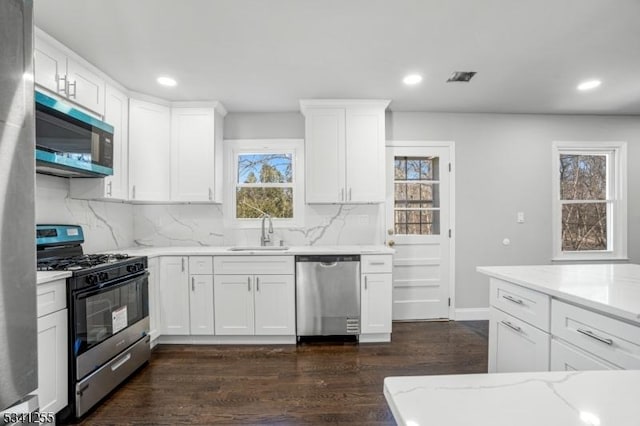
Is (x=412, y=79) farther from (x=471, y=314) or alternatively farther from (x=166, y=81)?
(x=471, y=314)

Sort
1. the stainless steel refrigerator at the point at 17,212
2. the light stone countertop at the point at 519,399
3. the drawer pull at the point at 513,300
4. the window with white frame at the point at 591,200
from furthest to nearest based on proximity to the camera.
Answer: the window with white frame at the point at 591,200 → the drawer pull at the point at 513,300 → the stainless steel refrigerator at the point at 17,212 → the light stone countertop at the point at 519,399

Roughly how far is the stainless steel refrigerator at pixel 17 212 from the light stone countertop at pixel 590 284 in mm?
1929

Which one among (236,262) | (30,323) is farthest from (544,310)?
(236,262)

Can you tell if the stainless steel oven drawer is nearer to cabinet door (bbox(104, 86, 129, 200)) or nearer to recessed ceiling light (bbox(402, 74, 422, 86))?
cabinet door (bbox(104, 86, 129, 200))

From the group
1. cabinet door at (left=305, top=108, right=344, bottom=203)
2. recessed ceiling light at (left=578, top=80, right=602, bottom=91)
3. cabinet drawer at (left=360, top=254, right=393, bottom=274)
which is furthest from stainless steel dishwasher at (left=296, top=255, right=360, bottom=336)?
recessed ceiling light at (left=578, top=80, right=602, bottom=91)

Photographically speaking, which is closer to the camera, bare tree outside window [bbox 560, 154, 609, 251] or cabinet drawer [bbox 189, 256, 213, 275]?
cabinet drawer [bbox 189, 256, 213, 275]

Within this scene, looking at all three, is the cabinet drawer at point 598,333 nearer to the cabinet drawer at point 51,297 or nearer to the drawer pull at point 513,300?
the drawer pull at point 513,300

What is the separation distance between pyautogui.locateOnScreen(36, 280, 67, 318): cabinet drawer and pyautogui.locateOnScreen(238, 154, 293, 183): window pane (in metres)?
2.04

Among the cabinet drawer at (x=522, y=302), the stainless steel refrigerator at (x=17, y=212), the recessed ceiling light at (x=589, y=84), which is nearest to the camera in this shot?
the stainless steel refrigerator at (x=17, y=212)

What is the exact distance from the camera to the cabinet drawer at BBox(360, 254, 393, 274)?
9.50ft

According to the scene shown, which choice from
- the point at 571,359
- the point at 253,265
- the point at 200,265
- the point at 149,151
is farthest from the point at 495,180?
the point at 149,151

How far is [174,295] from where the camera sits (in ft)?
9.33

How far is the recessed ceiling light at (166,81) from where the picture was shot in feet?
8.66

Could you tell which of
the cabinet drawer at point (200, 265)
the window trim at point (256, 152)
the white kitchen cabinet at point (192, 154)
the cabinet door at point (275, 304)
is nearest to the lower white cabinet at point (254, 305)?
the cabinet door at point (275, 304)
